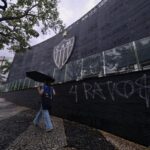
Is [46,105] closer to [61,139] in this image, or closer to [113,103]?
[61,139]

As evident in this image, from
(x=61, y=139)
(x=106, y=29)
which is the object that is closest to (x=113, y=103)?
(x=61, y=139)

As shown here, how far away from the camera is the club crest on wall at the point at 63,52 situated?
1156cm

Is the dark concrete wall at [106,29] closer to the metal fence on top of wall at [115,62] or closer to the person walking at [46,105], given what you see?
the metal fence on top of wall at [115,62]

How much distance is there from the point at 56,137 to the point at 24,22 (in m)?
11.5

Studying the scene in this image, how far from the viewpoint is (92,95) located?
681cm

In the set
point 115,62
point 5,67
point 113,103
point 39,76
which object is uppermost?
point 5,67

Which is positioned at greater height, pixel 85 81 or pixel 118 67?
pixel 118 67

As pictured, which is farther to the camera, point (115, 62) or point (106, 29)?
point (106, 29)

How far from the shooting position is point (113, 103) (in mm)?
5859

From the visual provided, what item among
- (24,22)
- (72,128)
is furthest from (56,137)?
(24,22)

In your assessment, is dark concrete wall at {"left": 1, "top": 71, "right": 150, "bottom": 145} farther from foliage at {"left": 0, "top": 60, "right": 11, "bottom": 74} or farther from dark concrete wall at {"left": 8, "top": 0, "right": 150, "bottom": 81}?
foliage at {"left": 0, "top": 60, "right": 11, "bottom": 74}

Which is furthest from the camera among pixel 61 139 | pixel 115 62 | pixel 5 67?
pixel 5 67

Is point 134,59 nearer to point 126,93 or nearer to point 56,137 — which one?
point 126,93

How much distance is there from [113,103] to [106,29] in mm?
4634
